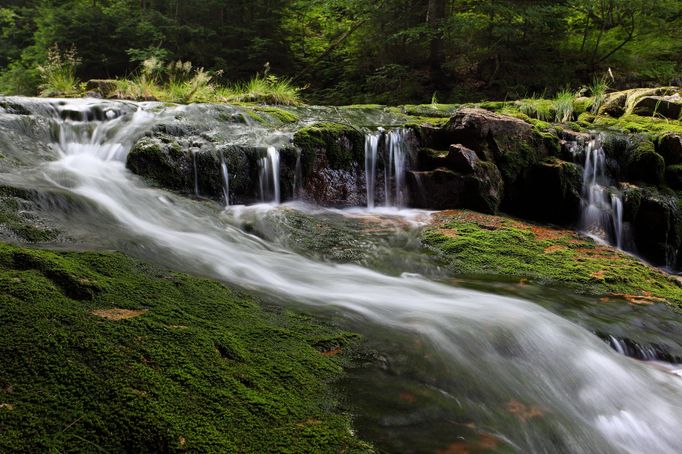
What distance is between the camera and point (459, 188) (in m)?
7.45

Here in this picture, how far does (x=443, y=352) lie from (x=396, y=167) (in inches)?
211

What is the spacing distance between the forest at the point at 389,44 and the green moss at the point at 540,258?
6909mm

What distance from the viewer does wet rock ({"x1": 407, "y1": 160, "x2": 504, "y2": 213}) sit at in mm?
7336

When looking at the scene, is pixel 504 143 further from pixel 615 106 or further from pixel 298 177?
pixel 615 106

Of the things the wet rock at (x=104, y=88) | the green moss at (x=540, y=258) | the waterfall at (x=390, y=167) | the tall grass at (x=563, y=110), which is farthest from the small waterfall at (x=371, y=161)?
the wet rock at (x=104, y=88)

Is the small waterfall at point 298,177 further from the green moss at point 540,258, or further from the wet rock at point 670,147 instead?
the wet rock at point 670,147

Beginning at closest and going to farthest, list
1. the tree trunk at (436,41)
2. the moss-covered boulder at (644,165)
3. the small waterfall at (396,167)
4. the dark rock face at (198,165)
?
the dark rock face at (198,165) < the small waterfall at (396,167) < the moss-covered boulder at (644,165) < the tree trunk at (436,41)

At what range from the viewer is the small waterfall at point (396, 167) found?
310 inches

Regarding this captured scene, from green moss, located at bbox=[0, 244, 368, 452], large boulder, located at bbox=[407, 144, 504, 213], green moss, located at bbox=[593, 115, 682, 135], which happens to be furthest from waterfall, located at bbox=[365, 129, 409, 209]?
green moss, located at bbox=[0, 244, 368, 452]

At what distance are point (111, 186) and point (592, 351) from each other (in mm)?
5073

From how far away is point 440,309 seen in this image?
3770 mm

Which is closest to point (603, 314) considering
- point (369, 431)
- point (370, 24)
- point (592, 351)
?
point (592, 351)

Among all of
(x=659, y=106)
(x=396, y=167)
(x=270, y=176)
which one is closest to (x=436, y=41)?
(x=659, y=106)

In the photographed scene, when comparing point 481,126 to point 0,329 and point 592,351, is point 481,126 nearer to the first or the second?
point 592,351
